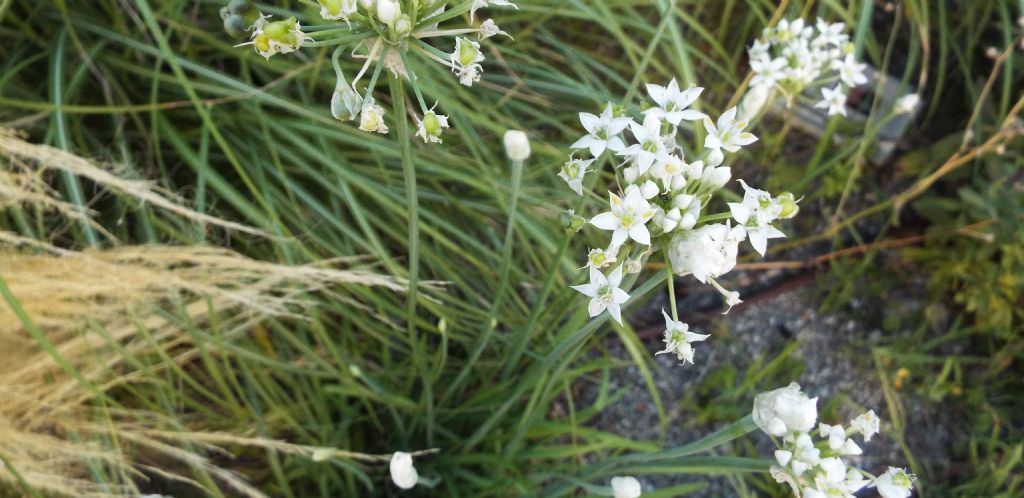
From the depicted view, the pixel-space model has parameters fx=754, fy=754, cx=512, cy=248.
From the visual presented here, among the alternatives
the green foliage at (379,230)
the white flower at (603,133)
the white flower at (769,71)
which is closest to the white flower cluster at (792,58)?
the white flower at (769,71)

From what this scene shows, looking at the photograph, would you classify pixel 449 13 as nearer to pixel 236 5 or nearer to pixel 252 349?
pixel 236 5

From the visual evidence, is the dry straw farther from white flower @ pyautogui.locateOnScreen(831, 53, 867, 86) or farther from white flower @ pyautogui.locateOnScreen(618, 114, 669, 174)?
white flower @ pyautogui.locateOnScreen(831, 53, 867, 86)

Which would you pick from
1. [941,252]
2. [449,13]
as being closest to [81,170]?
[449,13]

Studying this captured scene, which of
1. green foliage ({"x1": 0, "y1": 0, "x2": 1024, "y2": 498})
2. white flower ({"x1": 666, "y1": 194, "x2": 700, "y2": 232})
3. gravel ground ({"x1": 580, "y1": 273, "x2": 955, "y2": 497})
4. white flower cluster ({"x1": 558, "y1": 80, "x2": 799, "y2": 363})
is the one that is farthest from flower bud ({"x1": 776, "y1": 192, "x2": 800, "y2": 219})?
gravel ground ({"x1": 580, "y1": 273, "x2": 955, "y2": 497})

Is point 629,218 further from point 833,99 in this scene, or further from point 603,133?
point 833,99

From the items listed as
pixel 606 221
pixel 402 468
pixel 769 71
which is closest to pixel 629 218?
pixel 606 221
